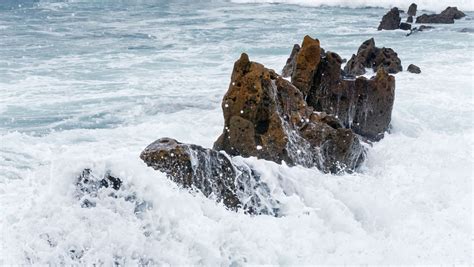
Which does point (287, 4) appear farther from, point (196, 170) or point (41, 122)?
point (196, 170)

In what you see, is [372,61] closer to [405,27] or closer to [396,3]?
[405,27]

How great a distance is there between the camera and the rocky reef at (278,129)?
798 cm

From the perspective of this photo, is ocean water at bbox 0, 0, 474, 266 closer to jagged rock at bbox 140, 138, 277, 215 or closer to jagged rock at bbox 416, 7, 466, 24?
jagged rock at bbox 140, 138, 277, 215

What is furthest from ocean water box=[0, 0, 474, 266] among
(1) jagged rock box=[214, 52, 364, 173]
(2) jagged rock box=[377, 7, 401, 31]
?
(2) jagged rock box=[377, 7, 401, 31]

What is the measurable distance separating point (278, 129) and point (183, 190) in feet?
9.75

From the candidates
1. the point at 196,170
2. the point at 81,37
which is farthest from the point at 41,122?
the point at 81,37

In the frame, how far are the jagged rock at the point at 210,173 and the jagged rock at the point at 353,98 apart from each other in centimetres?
460

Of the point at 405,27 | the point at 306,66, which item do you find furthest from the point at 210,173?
the point at 405,27

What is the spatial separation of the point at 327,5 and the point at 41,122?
47019mm

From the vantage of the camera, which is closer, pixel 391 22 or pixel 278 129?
pixel 278 129

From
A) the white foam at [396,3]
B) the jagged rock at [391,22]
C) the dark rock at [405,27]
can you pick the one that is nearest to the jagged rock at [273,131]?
the jagged rock at [391,22]

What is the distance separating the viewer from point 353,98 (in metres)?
12.9

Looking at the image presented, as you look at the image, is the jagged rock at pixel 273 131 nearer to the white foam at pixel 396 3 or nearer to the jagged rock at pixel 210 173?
the jagged rock at pixel 210 173

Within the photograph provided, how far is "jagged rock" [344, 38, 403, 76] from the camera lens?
21125 mm
